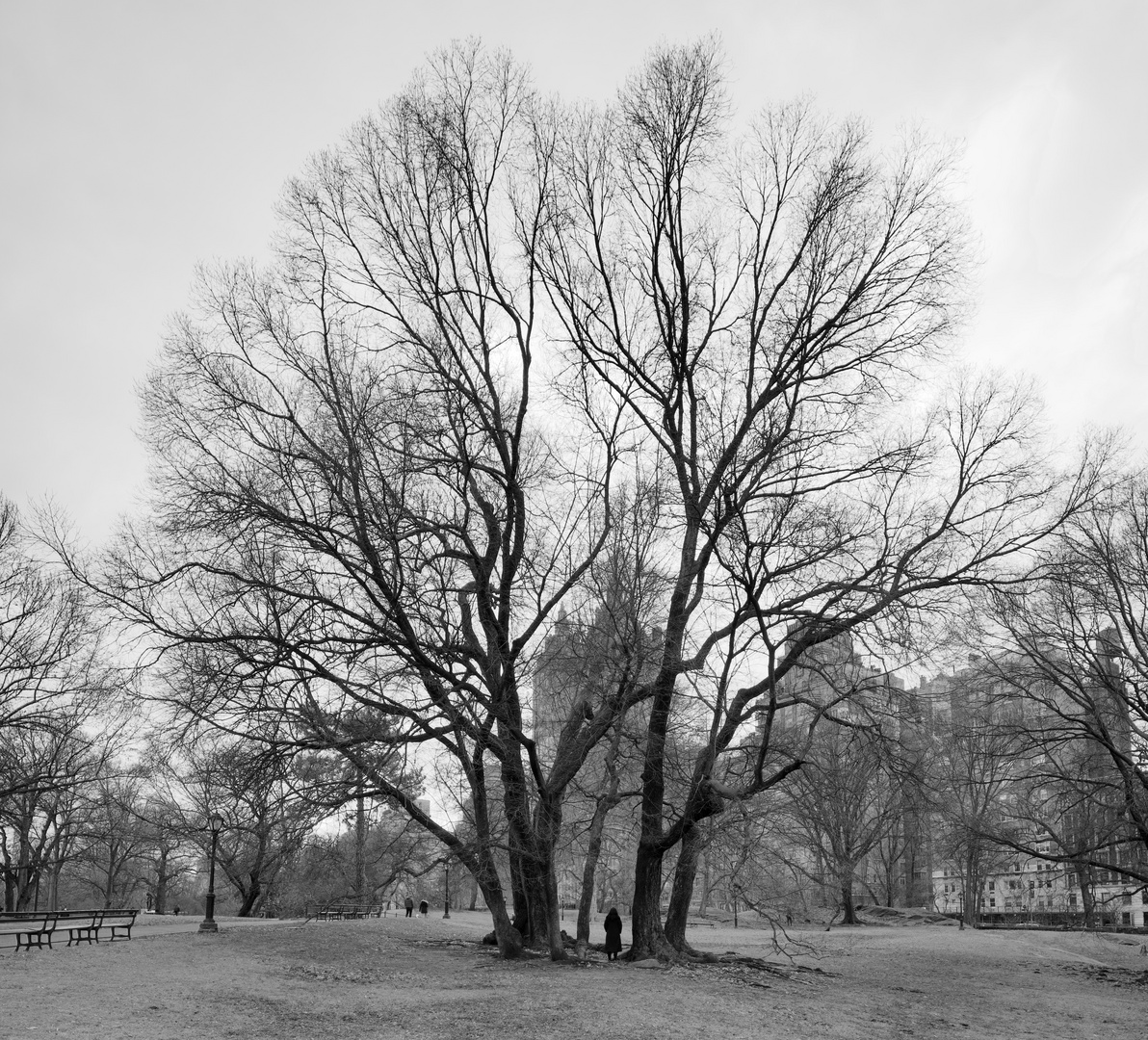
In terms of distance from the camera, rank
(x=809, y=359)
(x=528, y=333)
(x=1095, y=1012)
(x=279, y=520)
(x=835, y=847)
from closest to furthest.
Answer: (x=1095, y=1012)
(x=279, y=520)
(x=809, y=359)
(x=528, y=333)
(x=835, y=847)

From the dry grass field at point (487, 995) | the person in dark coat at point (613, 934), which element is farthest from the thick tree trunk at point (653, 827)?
the dry grass field at point (487, 995)

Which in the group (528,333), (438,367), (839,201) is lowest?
(438,367)

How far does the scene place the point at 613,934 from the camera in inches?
711

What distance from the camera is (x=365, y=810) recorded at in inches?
705

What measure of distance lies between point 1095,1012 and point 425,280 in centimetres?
1726

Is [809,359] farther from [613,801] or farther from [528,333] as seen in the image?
[613,801]

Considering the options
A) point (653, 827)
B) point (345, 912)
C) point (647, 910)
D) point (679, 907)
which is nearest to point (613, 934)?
point (647, 910)

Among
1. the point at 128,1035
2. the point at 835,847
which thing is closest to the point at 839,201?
the point at 128,1035

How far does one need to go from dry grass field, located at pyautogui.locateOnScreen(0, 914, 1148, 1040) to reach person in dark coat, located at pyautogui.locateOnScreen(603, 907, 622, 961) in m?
0.35

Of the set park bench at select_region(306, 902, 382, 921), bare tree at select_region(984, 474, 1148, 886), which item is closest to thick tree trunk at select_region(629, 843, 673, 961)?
bare tree at select_region(984, 474, 1148, 886)

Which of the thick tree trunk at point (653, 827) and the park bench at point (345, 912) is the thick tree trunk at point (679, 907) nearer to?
the thick tree trunk at point (653, 827)

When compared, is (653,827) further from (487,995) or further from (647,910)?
(487,995)

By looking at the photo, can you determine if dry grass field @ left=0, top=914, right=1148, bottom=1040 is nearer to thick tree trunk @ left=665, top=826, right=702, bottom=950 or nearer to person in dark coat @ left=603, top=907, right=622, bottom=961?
person in dark coat @ left=603, top=907, right=622, bottom=961

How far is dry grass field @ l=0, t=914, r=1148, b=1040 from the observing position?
10.4 meters
